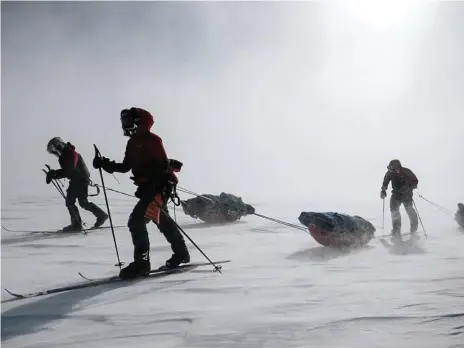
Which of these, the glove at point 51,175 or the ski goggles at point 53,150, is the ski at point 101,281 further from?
the ski goggles at point 53,150

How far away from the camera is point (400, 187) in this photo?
8.77 metres

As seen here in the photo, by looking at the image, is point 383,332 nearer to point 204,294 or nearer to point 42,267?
point 204,294

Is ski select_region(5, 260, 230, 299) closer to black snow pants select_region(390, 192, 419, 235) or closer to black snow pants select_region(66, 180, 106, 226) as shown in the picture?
black snow pants select_region(66, 180, 106, 226)

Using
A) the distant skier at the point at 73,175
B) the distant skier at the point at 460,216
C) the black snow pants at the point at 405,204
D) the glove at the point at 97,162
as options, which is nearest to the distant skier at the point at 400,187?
the black snow pants at the point at 405,204

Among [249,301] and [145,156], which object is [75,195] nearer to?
[145,156]

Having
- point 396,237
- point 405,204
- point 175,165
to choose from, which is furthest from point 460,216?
point 175,165

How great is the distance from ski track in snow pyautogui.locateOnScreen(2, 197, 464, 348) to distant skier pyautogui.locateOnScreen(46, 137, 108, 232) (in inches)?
64.4

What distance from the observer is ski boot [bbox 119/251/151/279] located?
440 centimetres

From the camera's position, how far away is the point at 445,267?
4.91 metres

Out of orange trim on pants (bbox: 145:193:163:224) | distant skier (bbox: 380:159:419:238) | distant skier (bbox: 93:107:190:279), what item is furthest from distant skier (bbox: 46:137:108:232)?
distant skier (bbox: 380:159:419:238)

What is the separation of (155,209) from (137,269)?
65 centimetres

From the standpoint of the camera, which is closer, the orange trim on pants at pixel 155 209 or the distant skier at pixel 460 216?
the orange trim on pants at pixel 155 209

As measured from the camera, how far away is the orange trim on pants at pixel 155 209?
4.50m

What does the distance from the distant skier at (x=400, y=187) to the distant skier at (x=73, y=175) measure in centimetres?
586
